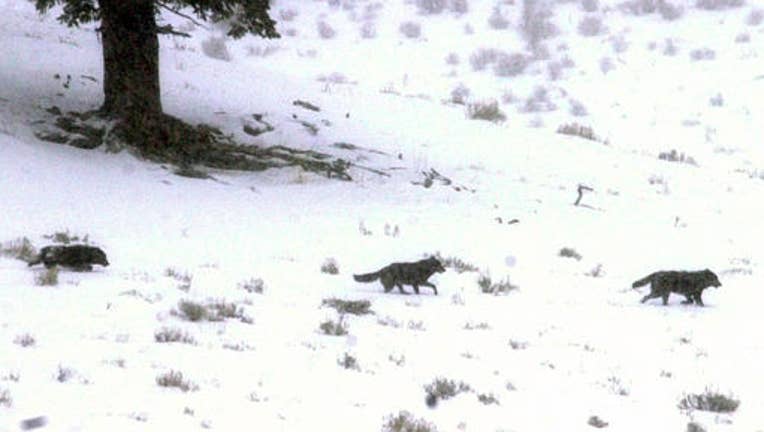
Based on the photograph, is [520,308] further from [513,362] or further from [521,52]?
[521,52]

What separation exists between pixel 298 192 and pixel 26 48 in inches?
275

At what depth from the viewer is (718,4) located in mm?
34375

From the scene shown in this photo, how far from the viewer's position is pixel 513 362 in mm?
7172

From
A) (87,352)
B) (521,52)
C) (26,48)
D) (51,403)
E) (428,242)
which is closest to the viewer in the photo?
(51,403)

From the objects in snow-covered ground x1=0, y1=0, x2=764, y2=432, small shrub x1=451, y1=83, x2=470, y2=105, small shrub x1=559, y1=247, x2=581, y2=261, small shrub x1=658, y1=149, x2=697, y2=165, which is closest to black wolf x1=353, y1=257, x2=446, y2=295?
snow-covered ground x1=0, y1=0, x2=764, y2=432

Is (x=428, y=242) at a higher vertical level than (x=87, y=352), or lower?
lower

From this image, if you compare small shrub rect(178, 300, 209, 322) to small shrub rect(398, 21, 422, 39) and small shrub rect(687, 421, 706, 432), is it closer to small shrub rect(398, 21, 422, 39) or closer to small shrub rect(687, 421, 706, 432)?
small shrub rect(687, 421, 706, 432)

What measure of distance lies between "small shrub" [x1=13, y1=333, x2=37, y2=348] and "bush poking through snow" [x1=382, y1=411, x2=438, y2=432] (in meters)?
2.52

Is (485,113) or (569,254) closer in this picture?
(569,254)

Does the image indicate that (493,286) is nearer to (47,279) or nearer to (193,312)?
(193,312)

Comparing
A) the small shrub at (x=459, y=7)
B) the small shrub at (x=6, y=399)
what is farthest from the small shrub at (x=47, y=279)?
the small shrub at (x=459, y=7)

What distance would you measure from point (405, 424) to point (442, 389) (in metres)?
0.81

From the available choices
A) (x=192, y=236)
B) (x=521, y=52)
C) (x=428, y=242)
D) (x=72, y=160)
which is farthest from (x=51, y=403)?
(x=521, y=52)

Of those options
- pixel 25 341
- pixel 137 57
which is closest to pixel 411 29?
pixel 137 57
